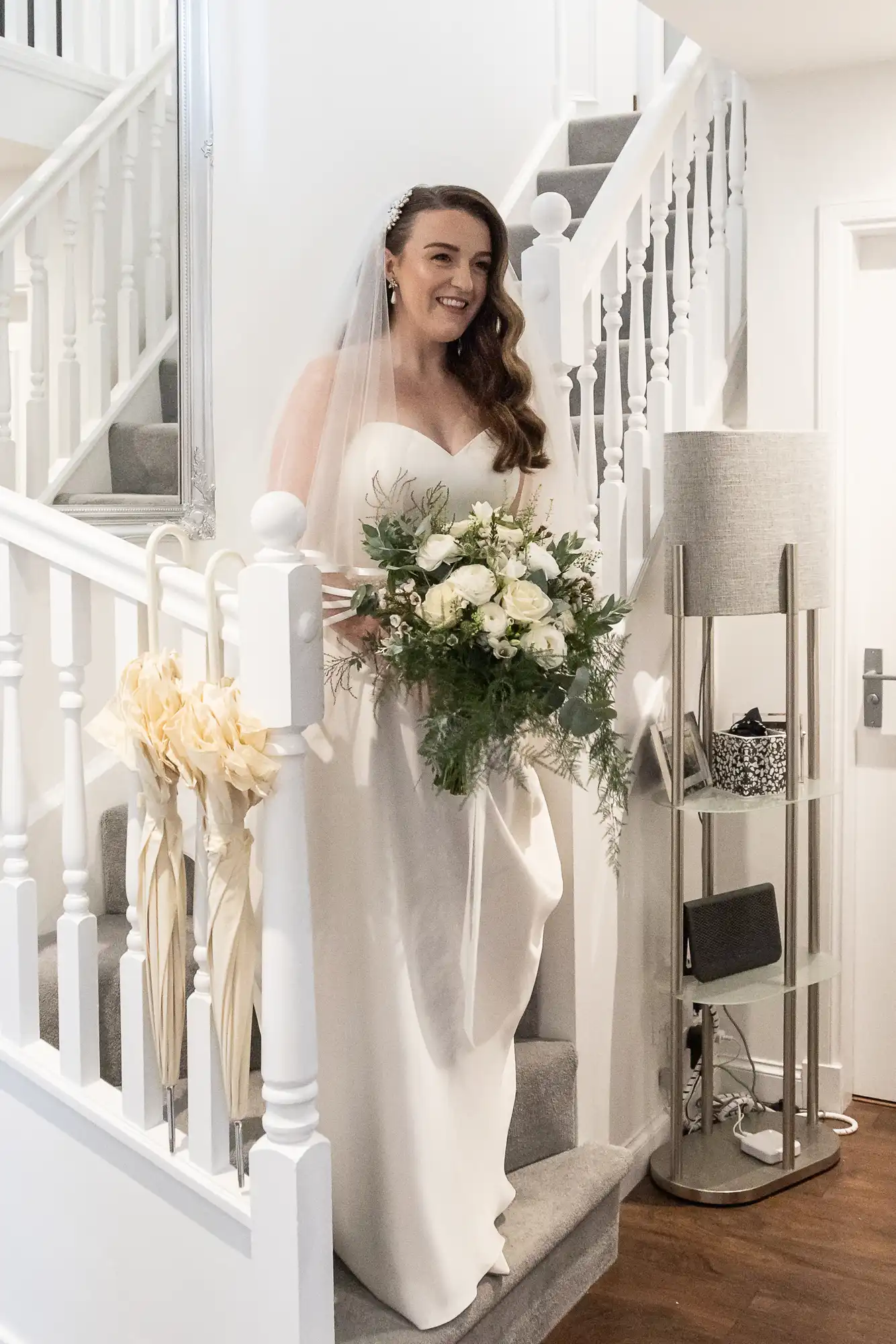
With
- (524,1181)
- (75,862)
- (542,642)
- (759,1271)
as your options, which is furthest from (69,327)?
(759,1271)

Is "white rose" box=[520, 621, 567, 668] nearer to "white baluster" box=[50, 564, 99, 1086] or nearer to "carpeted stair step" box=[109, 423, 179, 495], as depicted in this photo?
"white baluster" box=[50, 564, 99, 1086]

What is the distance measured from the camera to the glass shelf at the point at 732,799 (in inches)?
119

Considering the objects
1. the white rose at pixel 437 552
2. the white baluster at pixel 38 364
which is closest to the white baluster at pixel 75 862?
the white rose at pixel 437 552

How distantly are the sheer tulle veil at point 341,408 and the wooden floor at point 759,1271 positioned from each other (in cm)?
158

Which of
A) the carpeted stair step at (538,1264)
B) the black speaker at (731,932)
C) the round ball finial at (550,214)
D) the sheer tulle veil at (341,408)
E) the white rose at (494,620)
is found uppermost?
the round ball finial at (550,214)

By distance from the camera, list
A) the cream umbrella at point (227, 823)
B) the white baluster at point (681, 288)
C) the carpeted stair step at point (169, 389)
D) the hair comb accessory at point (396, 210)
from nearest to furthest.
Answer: the cream umbrella at point (227, 823) < the hair comb accessory at point (396, 210) < the carpeted stair step at point (169, 389) < the white baluster at point (681, 288)

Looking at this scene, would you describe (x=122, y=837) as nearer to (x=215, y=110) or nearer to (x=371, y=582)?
(x=371, y=582)

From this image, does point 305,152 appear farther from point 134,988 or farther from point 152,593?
point 134,988

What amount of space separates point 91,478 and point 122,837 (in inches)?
32.1

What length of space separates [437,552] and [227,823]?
55 centimetres

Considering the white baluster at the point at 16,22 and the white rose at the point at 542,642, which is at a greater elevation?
the white baluster at the point at 16,22

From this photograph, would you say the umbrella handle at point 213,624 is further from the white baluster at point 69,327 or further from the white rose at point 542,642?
the white baluster at point 69,327

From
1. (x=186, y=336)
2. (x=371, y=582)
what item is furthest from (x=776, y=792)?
(x=186, y=336)

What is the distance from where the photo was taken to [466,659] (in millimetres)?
2057
